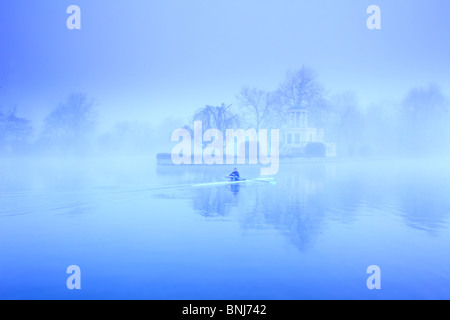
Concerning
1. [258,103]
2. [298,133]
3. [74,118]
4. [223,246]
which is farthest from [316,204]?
[74,118]

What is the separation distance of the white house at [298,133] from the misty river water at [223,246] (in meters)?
42.6

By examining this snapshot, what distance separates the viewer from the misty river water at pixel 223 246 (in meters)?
8.45

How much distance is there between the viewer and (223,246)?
37.6 feet

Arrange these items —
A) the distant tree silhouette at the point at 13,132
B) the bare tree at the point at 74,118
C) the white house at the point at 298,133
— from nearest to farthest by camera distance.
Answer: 1. the white house at the point at 298,133
2. the distant tree silhouette at the point at 13,132
3. the bare tree at the point at 74,118

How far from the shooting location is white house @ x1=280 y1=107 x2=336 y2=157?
211ft

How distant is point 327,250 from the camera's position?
1109 cm

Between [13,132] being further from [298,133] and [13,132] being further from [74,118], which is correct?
[298,133]

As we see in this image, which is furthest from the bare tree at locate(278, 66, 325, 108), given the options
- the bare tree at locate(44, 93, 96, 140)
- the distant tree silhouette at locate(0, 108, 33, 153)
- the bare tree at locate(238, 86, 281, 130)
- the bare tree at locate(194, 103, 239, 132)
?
the distant tree silhouette at locate(0, 108, 33, 153)

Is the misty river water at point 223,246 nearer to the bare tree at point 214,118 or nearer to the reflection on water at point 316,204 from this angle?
the reflection on water at point 316,204

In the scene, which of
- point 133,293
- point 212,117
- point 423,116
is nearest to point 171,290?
point 133,293

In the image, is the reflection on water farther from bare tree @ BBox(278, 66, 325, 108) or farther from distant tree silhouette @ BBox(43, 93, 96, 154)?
distant tree silhouette @ BBox(43, 93, 96, 154)

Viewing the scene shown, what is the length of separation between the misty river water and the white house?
140ft

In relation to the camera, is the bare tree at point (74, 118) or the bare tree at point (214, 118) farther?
the bare tree at point (74, 118)

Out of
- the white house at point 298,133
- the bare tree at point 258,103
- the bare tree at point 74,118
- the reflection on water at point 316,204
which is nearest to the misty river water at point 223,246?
the reflection on water at point 316,204
